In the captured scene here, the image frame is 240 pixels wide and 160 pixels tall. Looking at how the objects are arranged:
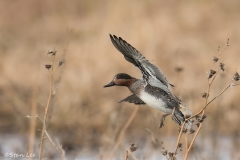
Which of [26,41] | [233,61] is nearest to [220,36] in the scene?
[233,61]

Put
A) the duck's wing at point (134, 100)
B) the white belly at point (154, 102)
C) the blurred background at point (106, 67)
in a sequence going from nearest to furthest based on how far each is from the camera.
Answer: the white belly at point (154, 102)
the duck's wing at point (134, 100)
the blurred background at point (106, 67)

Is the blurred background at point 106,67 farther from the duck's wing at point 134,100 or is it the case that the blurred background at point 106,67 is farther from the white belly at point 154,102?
the white belly at point 154,102

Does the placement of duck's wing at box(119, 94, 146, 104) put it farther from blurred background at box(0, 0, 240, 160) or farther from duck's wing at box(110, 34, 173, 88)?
blurred background at box(0, 0, 240, 160)

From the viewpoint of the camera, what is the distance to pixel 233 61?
9281 mm

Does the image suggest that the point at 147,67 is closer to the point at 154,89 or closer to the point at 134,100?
the point at 154,89

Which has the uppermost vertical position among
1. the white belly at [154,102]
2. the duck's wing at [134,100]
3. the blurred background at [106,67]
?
the blurred background at [106,67]

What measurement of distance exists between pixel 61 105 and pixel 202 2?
561 centimetres

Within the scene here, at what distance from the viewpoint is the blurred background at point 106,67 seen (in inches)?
252

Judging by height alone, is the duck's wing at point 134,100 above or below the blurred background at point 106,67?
below

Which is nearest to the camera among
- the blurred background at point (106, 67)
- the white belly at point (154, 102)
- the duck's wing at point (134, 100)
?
the white belly at point (154, 102)

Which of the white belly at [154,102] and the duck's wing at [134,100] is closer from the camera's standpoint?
the white belly at [154,102]

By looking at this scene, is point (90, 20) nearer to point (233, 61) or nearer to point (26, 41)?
point (26, 41)

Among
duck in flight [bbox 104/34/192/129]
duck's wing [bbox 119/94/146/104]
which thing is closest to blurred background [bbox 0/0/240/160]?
duck's wing [bbox 119/94/146/104]

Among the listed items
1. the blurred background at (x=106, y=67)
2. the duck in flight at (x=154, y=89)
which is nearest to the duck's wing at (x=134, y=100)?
the duck in flight at (x=154, y=89)
